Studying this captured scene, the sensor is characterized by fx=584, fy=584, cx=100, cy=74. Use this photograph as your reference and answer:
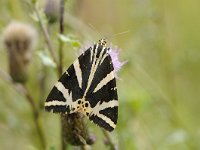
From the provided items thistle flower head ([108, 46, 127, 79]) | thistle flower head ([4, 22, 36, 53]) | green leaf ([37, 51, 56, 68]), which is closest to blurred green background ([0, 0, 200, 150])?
thistle flower head ([4, 22, 36, 53])

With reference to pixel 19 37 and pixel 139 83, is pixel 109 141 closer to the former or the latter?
pixel 19 37

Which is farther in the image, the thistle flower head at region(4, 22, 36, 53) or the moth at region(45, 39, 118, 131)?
the thistle flower head at region(4, 22, 36, 53)

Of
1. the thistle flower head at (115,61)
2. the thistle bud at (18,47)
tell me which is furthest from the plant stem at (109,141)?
the thistle bud at (18,47)

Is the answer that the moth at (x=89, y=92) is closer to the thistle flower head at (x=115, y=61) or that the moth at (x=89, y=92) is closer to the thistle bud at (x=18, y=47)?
the thistle flower head at (x=115, y=61)

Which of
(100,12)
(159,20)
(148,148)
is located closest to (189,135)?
(148,148)

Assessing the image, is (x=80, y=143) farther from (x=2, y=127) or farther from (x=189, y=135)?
(x=189, y=135)

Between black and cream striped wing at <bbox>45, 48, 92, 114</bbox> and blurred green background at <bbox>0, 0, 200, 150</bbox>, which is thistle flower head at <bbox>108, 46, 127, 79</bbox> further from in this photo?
blurred green background at <bbox>0, 0, 200, 150</bbox>

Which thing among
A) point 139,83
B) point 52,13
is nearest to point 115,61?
point 52,13
